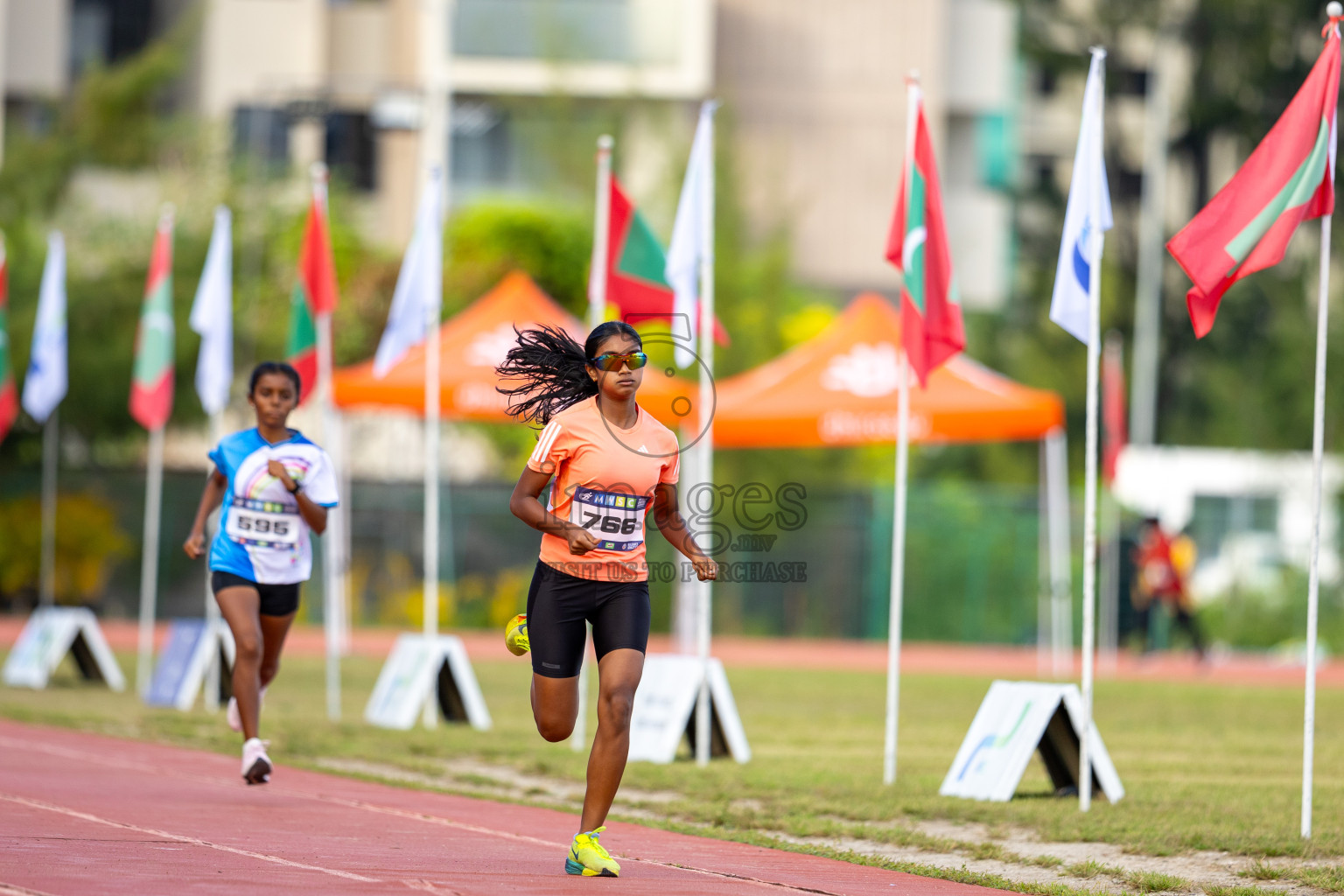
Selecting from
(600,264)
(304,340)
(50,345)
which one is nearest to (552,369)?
(600,264)

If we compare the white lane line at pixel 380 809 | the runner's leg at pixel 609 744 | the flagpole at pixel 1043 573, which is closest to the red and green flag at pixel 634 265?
the white lane line at pixel 380 809

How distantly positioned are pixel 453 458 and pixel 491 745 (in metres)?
23.5

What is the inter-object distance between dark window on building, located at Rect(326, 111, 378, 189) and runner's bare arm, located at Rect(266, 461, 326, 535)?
28.9m

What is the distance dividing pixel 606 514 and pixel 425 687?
22.7 ft

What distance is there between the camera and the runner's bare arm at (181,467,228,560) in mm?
10273

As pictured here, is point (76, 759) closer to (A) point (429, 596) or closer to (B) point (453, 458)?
(A) point (429, 596)

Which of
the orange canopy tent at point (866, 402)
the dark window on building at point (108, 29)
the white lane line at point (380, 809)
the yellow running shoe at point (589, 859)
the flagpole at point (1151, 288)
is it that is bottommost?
the white lane line at point (380, 809)

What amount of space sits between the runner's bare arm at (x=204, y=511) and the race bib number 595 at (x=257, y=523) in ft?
0.87

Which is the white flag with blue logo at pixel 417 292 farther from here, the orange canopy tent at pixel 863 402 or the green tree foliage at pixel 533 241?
the green tree foliage at pixel 533 241

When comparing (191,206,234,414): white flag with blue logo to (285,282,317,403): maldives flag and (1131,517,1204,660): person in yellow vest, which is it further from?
(1131,517,1204,660): person in yellow vest

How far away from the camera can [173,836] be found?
309 inches

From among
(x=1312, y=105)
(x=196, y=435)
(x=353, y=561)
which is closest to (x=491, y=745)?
(x=1312, y=105)

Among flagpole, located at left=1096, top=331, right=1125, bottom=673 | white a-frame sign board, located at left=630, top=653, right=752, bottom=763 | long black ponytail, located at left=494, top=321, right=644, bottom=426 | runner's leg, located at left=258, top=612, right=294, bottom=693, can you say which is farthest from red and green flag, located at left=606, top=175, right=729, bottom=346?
flagpole, located at left=1096, top=331, right=1125, bottom=673

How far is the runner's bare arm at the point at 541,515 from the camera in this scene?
278 inches
